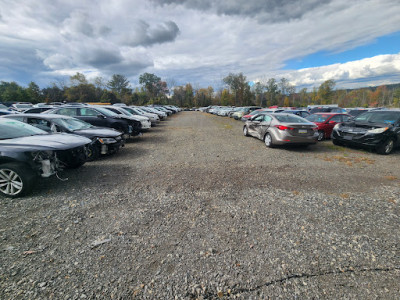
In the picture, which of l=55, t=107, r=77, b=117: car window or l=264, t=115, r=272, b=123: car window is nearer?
l=264, t=115, r=272, b=123: car window

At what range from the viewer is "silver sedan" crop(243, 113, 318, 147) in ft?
24.5

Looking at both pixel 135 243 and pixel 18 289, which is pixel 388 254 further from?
pixel 18 289

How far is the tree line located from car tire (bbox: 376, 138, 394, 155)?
66132mm

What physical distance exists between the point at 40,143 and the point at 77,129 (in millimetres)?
2380

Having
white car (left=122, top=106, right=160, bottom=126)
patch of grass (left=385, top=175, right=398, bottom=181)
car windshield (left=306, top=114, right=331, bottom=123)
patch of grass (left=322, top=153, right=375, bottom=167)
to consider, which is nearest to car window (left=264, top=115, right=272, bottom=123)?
patch of grass (left=322, top=153, right=375, bottom=167)

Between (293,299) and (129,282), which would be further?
(129,282)

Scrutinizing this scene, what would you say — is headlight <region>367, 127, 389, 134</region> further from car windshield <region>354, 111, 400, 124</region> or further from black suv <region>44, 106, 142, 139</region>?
black suv <region>44, 106, 142, 139</region>

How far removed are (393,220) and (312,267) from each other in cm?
208

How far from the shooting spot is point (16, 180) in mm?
3725

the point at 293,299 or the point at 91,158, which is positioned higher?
the point at 91,158

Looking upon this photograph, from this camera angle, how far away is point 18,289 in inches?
75.9

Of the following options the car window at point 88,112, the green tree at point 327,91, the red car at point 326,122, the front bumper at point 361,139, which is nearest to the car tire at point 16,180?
the car window at point 88,112

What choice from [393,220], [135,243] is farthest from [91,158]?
[393,220]

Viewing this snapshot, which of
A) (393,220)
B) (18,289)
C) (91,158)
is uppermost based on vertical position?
(91,158)
